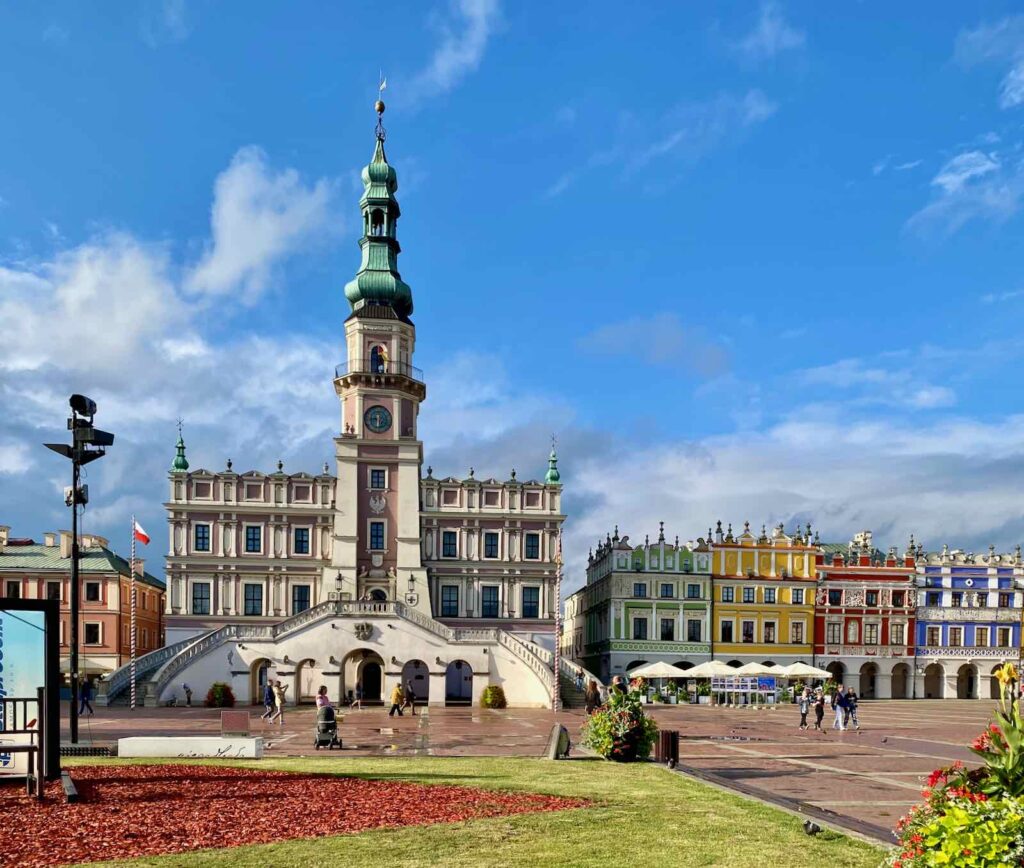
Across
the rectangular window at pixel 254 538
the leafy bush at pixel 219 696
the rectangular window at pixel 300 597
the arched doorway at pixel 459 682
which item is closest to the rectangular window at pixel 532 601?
the arched doorway at pixel 459 682

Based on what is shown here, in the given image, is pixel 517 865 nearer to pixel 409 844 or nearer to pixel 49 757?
pixel 409 844

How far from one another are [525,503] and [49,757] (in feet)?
186

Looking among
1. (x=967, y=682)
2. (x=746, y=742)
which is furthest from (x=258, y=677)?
(x=967, y=682)

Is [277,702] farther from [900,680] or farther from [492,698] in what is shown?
[900,680]

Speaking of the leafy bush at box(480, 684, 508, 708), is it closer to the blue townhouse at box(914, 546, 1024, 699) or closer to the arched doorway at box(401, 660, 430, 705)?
the arched doorway at box(401, 660, 430, 705)

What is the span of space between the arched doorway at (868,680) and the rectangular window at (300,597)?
42.1 metres

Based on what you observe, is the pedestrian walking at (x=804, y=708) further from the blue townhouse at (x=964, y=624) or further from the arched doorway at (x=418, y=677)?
the blue townhouse at (x=964, y=624)

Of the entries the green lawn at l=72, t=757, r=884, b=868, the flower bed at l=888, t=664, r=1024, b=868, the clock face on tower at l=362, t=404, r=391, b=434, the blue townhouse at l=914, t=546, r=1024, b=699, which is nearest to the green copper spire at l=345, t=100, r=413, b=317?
the clock face on tower at l=362, t=404, r=391, b=434

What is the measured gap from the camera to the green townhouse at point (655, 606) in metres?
77.2

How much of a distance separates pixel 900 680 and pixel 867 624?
5.64 meters

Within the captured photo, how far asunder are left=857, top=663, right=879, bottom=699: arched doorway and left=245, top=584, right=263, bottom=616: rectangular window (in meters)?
44.9

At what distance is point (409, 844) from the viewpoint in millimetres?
12469

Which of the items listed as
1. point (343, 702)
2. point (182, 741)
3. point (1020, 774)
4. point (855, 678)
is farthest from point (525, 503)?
point (1020, 774)

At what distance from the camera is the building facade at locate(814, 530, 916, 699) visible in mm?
80188
